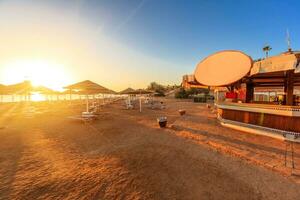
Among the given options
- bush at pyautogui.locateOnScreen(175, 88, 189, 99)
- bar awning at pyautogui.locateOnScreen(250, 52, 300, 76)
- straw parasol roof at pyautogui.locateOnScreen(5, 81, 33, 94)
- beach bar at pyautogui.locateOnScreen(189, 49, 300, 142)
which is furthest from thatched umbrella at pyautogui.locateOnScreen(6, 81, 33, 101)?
bush at pyautogui.locateOnScreen(175, 88, 189, 99)

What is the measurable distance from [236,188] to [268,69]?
4602 millimetres

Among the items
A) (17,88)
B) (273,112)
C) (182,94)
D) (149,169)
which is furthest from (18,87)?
(182,94)

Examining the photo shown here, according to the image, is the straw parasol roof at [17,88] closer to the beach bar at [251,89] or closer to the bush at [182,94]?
the beach bar at [251,89]

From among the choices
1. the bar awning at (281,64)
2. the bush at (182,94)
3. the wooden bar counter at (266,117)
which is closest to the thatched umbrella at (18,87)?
the wooden bar counter at (266,117)

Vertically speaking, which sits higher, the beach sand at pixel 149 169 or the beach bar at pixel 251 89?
the beach bar at pixel 251 89

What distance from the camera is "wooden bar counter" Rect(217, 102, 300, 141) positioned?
6208mm

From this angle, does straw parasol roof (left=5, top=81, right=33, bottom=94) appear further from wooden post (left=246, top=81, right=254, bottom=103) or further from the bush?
the bush

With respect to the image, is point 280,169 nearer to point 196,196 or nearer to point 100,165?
point 196,196

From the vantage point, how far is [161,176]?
154 inches

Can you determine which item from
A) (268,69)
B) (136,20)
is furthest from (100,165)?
(136,20)

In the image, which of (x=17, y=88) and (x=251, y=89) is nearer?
(x=251, y=89)

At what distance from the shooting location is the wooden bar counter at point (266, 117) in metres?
6.21

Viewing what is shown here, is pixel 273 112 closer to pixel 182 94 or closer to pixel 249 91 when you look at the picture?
pixel 249 91

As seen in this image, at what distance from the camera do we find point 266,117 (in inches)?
279
